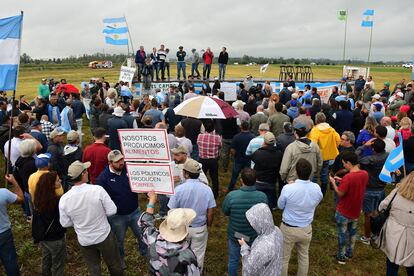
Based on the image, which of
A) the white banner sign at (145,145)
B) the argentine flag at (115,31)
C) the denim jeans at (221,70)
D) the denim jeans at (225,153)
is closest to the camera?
the white banner sign at (145,145)

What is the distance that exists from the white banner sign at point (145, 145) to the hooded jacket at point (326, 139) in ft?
14.3

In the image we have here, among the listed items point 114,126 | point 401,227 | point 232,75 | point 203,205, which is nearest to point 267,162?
point 203,205

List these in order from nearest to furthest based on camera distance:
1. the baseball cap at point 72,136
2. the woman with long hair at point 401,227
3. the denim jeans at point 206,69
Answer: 1. the woman with long hair at point 401,227
2. the baseball cap at point 72,136
3. the denim jeans at point 206,69

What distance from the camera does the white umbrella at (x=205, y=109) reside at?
714 centimetres

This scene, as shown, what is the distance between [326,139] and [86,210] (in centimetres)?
524

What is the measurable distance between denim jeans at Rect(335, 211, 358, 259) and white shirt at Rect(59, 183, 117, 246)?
357 cm

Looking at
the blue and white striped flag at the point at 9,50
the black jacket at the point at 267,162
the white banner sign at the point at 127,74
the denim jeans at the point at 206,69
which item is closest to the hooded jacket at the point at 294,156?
the black jacket at the point at 267,162

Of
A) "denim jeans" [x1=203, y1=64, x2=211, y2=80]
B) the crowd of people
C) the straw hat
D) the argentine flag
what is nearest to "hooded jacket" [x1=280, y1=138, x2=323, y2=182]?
the crowd of people

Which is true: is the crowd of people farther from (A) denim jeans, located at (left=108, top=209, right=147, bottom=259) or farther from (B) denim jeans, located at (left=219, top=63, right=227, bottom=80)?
(B) denim jeans, located at (left=219, top=63, right=227, bottom=80)

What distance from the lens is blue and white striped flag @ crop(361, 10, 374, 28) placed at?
23.5 m

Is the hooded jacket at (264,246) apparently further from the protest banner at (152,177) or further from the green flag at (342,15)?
the green flag at (342,15)

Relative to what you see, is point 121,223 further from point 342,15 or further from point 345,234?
point 342,15

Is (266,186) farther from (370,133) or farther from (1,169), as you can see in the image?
(1,169)

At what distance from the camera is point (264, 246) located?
331 centimetres
